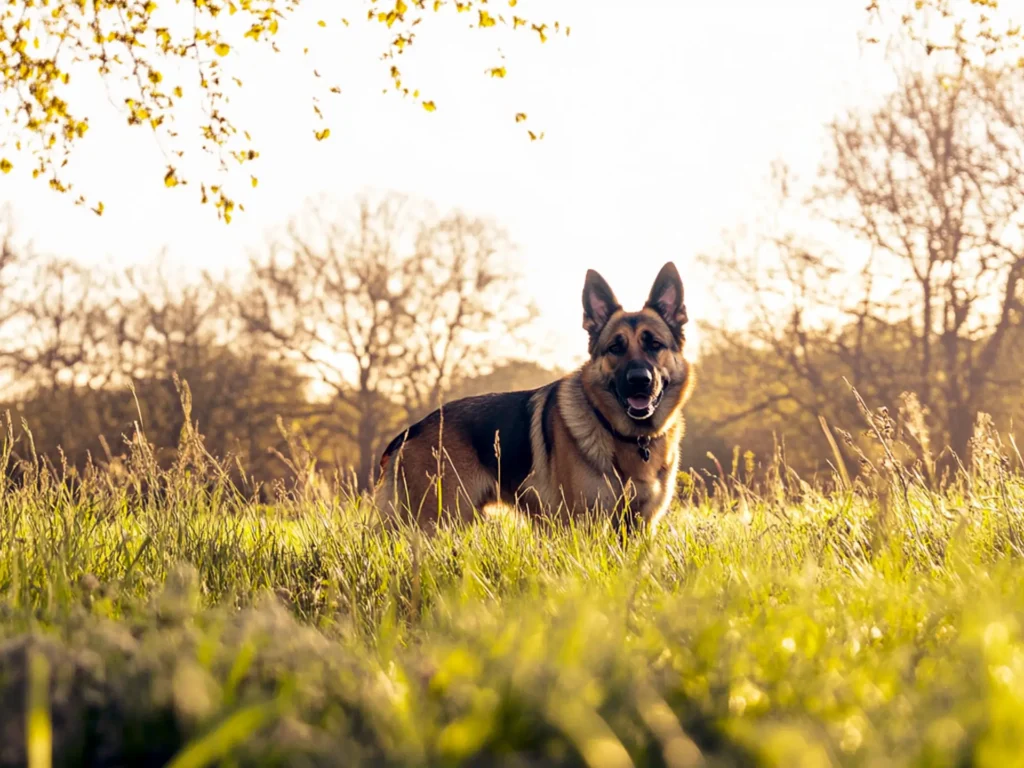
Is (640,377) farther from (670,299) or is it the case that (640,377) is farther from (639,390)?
(670,299)

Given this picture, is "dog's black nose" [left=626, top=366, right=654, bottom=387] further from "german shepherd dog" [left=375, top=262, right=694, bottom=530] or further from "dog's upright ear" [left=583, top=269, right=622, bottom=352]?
"dog's upright ear" [left=583, top=269, right=622, bottom=352]

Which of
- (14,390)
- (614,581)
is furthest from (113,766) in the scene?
(14,390)

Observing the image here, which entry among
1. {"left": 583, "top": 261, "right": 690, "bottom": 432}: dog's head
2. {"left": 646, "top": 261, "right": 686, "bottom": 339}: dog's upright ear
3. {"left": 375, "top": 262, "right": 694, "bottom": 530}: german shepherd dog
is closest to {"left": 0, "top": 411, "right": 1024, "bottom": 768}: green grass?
{"left": 375, "top": 262, "right": 694, "bottom": 530}: german shepherd dog

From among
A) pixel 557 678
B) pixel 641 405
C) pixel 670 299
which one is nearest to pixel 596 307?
pixel 670 299

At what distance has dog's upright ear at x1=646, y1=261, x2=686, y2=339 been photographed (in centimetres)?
743

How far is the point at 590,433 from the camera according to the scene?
705 cm

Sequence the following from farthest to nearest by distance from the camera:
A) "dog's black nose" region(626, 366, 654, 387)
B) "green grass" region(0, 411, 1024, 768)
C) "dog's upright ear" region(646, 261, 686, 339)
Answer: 1. "dog's upright ear" region(646, 261, 686, 339)
2. "dog's black nose" region(626, 366, 654, 387)
3. "green grass" region(0, 411, 1024, 768)

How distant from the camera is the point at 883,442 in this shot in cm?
432

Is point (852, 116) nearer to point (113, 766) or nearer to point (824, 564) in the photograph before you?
point (824, 564)

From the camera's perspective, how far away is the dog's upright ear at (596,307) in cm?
753

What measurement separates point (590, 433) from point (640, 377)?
0.61 meters

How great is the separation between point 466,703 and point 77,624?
5.18 feet

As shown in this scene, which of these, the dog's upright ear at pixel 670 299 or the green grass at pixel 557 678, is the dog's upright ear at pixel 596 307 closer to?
the dog's upright ear at pixel 670 299

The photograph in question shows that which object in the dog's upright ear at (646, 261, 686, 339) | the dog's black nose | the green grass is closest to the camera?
the green grass
